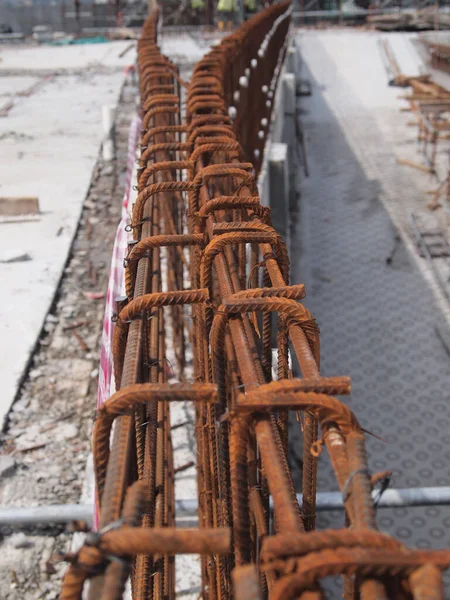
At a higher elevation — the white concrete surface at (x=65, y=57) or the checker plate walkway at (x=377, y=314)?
the white concrete surface at (x=65, y=57)

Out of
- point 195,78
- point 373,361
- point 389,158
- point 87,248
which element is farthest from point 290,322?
point 389,158

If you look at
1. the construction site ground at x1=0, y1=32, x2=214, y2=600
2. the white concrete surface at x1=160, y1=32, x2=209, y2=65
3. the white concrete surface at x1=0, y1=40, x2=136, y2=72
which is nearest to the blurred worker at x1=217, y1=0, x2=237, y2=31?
the white concrete surface at x1=160, y1=32, x2=209, y2=65

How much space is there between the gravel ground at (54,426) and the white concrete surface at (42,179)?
0.18 m

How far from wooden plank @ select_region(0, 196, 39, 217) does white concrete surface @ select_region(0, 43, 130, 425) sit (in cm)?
24

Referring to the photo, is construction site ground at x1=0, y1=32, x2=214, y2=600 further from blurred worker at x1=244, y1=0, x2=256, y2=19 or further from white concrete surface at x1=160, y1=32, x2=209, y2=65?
blurred worker at x1=244, y1=0, x2=256, y2=19

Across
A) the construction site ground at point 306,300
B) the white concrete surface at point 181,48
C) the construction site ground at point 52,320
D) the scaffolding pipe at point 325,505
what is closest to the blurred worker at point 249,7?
the white concrete surface at point 181,48

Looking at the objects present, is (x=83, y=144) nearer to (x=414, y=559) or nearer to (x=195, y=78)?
(x=195, y=78)

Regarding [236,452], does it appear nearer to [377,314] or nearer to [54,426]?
[54,426]

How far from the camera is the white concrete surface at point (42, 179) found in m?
7.16

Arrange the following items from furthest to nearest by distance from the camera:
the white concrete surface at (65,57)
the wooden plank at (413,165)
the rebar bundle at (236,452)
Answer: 1. the white concrete surface at (65,57)
2. the wooden plank at (413,165)
3. the rebar bundle at (236,452)

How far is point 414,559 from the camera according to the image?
1382 mm

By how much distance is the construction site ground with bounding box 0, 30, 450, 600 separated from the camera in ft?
17.9

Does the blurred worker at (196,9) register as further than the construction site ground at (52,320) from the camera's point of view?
Yes

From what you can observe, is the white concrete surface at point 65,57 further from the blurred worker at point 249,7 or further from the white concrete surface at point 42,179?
the blurred worker at point 249,7
